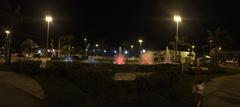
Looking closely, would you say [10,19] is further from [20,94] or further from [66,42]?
[66,42]

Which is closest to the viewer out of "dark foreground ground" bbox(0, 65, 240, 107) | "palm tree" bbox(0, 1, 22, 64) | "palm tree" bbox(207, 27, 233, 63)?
"dark foreground ground" bbox(0, 65, 240, 107)

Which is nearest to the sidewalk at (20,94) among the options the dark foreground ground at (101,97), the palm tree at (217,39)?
the dark foreground ground at (101,97)

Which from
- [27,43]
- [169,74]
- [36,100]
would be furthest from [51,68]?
[27,43]

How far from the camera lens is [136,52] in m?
139

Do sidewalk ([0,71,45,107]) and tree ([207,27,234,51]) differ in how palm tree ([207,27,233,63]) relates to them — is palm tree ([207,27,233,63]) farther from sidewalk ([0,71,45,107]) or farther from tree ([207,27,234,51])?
sidewalk ([0,71,45,107])

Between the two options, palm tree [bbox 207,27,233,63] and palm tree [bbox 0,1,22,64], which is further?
palm tree [bbox 207,27,233,63]

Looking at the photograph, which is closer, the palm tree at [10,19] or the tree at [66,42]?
the palm tree at [10,19]

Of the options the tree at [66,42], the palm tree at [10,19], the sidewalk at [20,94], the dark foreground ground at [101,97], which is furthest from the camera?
the tree at [66,42]

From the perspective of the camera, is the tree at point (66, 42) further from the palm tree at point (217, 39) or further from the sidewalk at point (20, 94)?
the sidewalk at point (20, 94)

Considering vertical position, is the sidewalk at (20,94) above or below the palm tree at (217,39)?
below

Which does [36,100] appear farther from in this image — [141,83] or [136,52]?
[136,52]

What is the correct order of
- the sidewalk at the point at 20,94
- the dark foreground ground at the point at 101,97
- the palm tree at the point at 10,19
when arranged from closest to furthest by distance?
the dark foreground ground at the point at 101,97, the sidewalk at the point at 20,94, the palm tree at the point at 10,19

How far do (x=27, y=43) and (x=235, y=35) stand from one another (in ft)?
226

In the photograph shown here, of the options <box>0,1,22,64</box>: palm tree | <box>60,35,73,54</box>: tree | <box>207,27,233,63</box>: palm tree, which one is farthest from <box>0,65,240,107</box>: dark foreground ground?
<box>60,35,73,54</box>: tree
